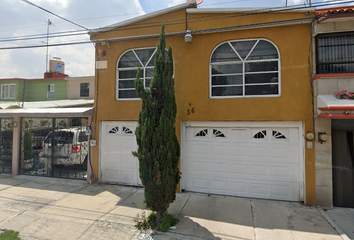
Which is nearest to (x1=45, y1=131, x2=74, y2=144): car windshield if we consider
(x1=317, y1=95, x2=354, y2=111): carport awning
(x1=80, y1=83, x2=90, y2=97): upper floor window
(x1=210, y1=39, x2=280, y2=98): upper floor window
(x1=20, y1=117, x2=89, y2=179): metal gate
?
(x1=20, y1=117, x2=89, y2=179): metal gate

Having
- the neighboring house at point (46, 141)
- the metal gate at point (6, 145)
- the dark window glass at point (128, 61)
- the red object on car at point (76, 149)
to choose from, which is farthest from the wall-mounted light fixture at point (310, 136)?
the metal gate at point (6, 145)

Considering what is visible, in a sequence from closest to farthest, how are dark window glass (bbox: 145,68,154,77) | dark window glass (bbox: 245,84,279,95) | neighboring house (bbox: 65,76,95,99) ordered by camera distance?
dark window glass (bbox: 245,84,279,95) → dark window glass (bbox: 145,68,154,77) → neighboring house (bbox: 65,76,95,99)

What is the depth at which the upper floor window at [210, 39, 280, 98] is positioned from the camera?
5.59 meters

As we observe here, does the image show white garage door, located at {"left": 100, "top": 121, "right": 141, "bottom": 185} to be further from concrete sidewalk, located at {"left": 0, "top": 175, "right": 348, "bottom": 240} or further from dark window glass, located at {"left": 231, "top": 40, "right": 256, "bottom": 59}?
dark window glass, located at {"left": 231, "top": 40, "right": 256, "bottom": 59}

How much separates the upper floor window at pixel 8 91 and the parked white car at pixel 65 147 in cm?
1166

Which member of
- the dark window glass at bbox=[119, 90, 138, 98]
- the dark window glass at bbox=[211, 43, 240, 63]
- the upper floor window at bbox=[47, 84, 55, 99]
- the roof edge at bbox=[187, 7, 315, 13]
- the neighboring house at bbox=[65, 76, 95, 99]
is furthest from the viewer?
the upper floor window at bbox=[47, 84, 55, 99]

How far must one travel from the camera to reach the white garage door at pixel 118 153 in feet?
21.6

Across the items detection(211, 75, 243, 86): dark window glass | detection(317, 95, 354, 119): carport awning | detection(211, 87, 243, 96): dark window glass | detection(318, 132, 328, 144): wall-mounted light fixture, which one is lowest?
detection(318, 132, 328, 144): wall-mounted light fixture

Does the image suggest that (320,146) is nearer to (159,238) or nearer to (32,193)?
(159,238)

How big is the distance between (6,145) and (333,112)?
1141cm

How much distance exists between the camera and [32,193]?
19.4 feet

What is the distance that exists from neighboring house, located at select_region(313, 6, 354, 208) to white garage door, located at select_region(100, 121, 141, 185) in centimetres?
539

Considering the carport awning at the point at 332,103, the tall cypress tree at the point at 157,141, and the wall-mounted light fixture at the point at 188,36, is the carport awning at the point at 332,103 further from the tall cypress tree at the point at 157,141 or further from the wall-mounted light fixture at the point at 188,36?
the wall-mounted light fixture at the point at 188,36

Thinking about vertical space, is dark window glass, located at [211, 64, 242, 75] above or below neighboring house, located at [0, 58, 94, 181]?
above
